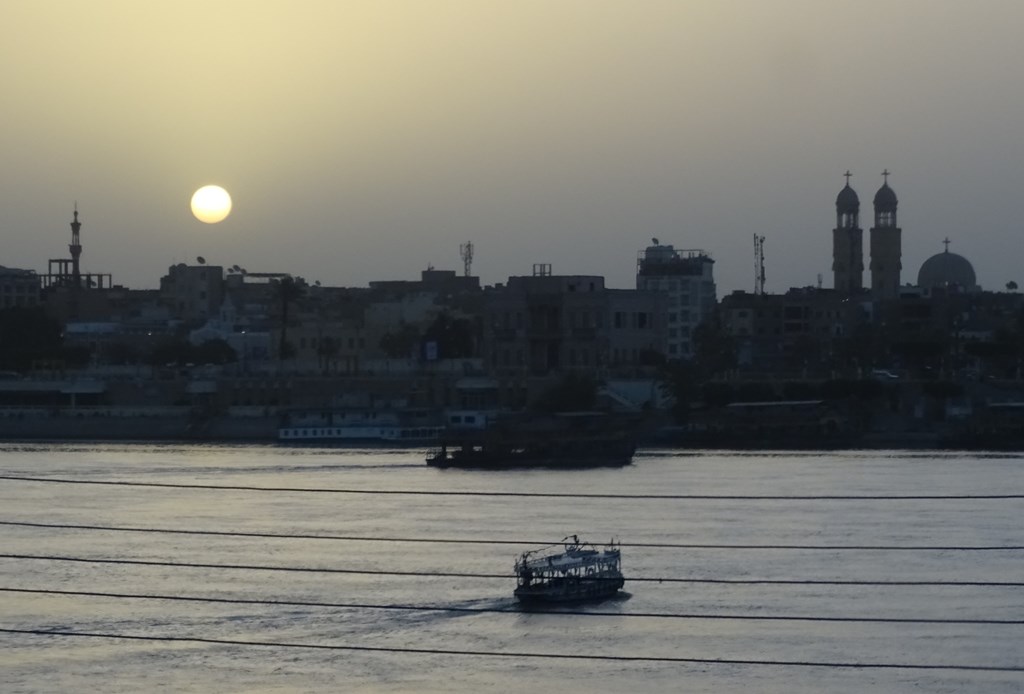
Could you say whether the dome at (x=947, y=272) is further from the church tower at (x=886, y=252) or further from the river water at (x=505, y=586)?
the river water at (x=505, y=586)

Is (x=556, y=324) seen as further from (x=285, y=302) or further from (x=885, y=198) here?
(x=885, y=198)

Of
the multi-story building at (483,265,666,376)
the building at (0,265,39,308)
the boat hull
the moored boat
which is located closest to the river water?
the boat hull

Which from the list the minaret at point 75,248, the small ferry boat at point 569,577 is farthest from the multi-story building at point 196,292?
the small ferry boat at point 569,577

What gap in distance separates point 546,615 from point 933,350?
33666 mm

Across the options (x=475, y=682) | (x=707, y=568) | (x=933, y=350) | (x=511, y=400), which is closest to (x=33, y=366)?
(x=511, y=400)

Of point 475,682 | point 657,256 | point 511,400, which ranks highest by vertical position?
point 657,256

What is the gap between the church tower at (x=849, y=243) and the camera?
72125 mm

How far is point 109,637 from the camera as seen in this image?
68.4 feet

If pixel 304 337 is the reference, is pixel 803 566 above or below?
below

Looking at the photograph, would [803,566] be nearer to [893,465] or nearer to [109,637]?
[109,637]

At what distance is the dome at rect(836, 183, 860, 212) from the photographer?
7231 cm

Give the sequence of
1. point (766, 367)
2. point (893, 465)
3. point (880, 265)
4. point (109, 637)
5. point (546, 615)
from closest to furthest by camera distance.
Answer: point (109, 637), point (546, 615), point (893, 465), point (766, 367), point (880, 265)

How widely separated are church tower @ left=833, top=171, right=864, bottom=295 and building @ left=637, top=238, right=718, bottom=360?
8651mm

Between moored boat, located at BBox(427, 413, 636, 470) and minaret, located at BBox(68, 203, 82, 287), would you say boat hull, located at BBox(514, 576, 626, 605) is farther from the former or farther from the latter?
minaret, located at BBox(68, 203, 82, 287)
